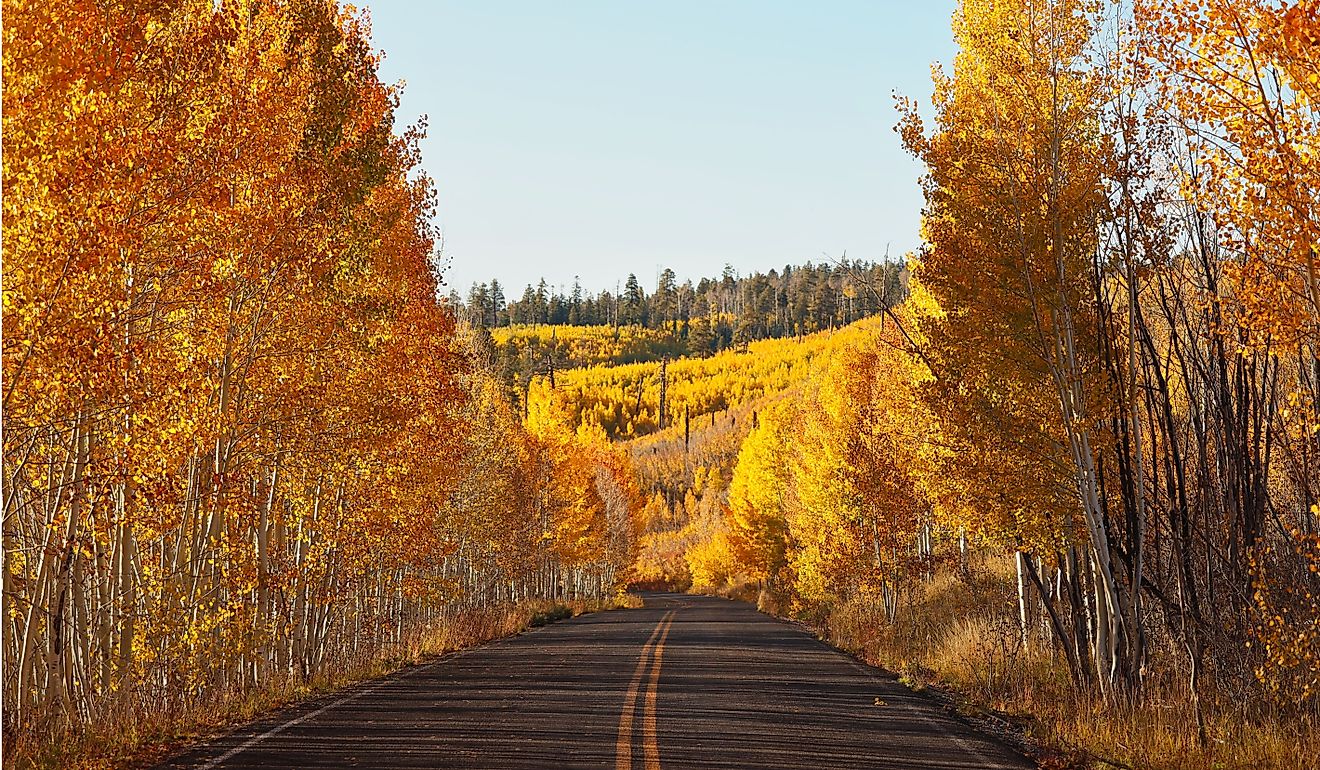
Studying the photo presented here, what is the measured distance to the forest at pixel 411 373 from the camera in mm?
9258

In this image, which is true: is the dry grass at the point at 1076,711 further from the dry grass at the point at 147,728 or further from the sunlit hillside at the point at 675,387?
the sunlit hillside at the point at 675,387

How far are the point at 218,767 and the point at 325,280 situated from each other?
8068 mm

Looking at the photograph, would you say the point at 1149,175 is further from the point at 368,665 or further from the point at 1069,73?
the point at 368,665

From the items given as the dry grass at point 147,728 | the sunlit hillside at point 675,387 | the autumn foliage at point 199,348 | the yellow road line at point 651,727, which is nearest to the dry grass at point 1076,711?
the yellow road line at point 651,727

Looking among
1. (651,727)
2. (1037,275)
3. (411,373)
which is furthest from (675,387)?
(651,727)

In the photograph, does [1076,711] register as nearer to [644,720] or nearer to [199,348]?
[644,720]

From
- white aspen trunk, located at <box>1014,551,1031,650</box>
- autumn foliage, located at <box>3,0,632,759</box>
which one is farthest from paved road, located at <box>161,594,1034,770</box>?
white aspen trunk, located at <box>1014,551,1031,650</box>

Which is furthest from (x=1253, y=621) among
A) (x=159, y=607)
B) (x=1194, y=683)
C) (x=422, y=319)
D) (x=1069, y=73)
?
(x=422, y=319)

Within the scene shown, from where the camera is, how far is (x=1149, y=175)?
1403cm

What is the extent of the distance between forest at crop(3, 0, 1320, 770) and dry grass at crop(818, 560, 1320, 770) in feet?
0.26

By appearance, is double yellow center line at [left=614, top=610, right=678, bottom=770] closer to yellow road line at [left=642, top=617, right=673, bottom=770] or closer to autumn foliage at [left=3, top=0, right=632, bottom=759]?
yellow road line at [left=642, top=617, right=673, bottom=770]

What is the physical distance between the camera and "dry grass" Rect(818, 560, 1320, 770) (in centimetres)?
1052

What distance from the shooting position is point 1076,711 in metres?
13.8

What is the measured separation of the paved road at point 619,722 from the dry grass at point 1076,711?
933 mm
